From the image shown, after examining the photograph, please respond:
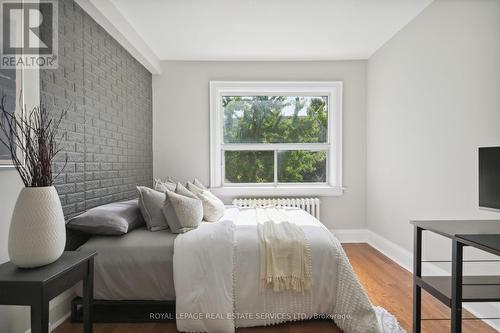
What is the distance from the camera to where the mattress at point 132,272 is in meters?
2.06

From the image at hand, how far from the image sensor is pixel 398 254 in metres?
3.37

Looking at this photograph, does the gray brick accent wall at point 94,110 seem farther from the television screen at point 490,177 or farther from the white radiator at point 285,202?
the television screen at point 490,177

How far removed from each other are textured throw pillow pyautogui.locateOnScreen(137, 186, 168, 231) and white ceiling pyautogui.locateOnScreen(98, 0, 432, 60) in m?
1.69

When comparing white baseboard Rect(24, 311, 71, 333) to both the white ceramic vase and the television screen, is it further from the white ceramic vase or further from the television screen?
the television screen

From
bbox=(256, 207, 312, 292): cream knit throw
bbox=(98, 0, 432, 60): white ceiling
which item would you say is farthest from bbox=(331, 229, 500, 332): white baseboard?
bbox=(98, 0, 432, 60): white ceiling

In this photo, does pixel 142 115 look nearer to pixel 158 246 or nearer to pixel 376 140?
pixel 158 246

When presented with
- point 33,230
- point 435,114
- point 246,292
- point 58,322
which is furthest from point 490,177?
point 58,322

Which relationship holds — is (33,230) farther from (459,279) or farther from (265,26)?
(265,26)

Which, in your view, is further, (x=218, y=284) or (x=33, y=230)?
(x=218, y=284)

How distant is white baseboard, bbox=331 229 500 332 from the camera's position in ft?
7.05

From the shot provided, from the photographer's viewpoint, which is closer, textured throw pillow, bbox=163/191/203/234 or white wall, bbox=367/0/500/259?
white wall, bbox=367/0/500/259

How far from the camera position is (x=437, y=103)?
8.87 ft

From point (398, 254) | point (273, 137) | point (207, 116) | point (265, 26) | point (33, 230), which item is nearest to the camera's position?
point (33, 230)

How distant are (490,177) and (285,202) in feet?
8.46
